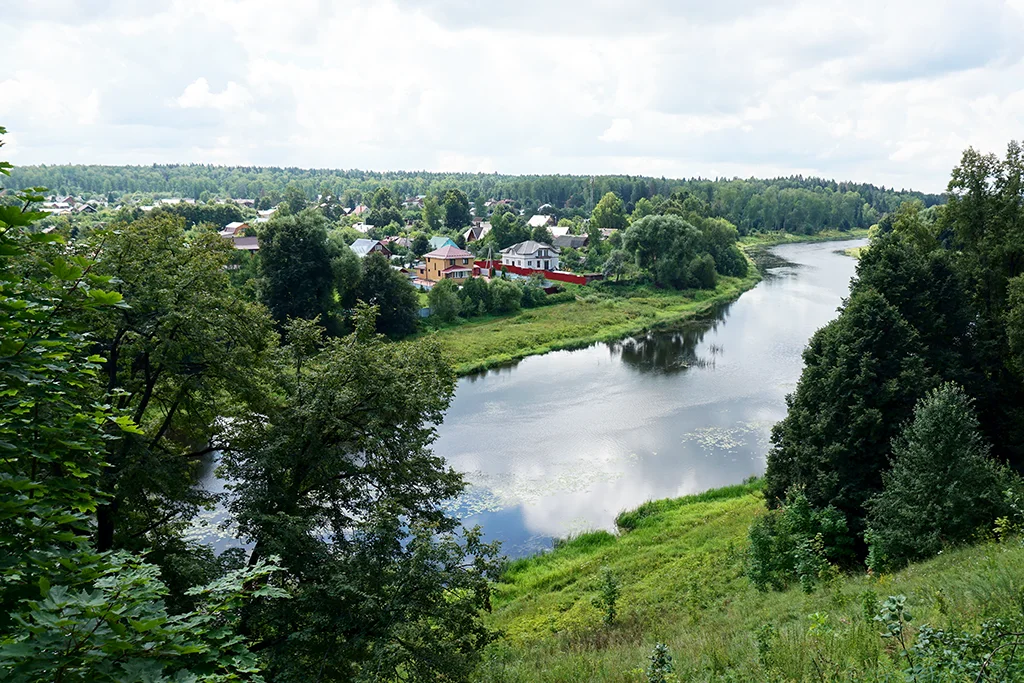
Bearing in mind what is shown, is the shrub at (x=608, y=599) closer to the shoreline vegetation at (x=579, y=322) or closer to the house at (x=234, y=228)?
the shoreline vegetation at (x=579, y=322)

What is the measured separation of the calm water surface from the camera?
812 inches

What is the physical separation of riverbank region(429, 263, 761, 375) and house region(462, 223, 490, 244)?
88.1 ft

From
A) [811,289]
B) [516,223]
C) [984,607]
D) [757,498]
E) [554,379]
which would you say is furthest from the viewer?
[516,223]

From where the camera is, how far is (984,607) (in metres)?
6.71

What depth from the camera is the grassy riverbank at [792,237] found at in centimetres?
9881

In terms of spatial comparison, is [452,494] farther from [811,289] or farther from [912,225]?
[811,289]

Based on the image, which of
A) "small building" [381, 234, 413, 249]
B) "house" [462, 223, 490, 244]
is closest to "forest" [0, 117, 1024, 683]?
"small building" [381, 234, 413, 249]

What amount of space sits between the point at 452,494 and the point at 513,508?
9.06 m

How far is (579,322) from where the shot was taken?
1788 inches

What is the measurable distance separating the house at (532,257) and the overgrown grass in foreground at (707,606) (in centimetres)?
4464

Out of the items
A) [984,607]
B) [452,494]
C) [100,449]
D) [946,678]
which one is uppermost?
[100,449]

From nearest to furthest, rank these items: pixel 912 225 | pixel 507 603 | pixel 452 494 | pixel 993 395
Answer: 1. pixel 452 494
2. pixel 507 603
3. pixel 993 395
4. pixel 912 225

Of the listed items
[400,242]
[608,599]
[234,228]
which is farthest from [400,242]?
[608,599]

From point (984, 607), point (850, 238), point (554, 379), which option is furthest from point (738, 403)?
point (850, 238)
